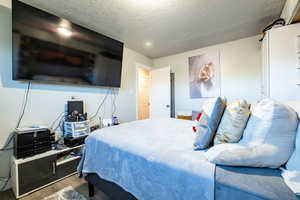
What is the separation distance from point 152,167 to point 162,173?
0.27 feet

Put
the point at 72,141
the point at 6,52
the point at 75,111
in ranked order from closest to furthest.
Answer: the point at 6,52 < the point at 72,141 < the point at 75,111

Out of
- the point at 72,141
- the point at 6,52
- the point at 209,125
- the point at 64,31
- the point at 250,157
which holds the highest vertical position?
the point at 64,31

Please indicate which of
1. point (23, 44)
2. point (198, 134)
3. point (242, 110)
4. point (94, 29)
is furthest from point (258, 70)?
point (23, 44)

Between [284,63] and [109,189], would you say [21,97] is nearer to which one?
[109,189]

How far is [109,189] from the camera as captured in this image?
1.25 meters

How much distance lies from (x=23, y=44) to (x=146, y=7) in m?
1.77

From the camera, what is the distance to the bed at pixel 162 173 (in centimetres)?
67

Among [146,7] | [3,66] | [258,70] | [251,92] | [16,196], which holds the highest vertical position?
[146,7]

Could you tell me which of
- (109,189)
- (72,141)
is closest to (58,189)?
(72,141)

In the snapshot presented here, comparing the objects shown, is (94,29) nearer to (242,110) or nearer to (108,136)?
(108,136)

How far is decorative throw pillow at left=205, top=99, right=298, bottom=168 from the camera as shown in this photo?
0.74m

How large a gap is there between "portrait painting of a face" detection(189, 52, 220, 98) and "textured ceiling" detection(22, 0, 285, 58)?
52 centimetres

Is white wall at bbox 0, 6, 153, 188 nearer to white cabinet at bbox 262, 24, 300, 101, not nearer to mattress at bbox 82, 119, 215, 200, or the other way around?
mattress at bbox 82, 119, 215, 200

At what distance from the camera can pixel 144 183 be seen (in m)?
0.97
